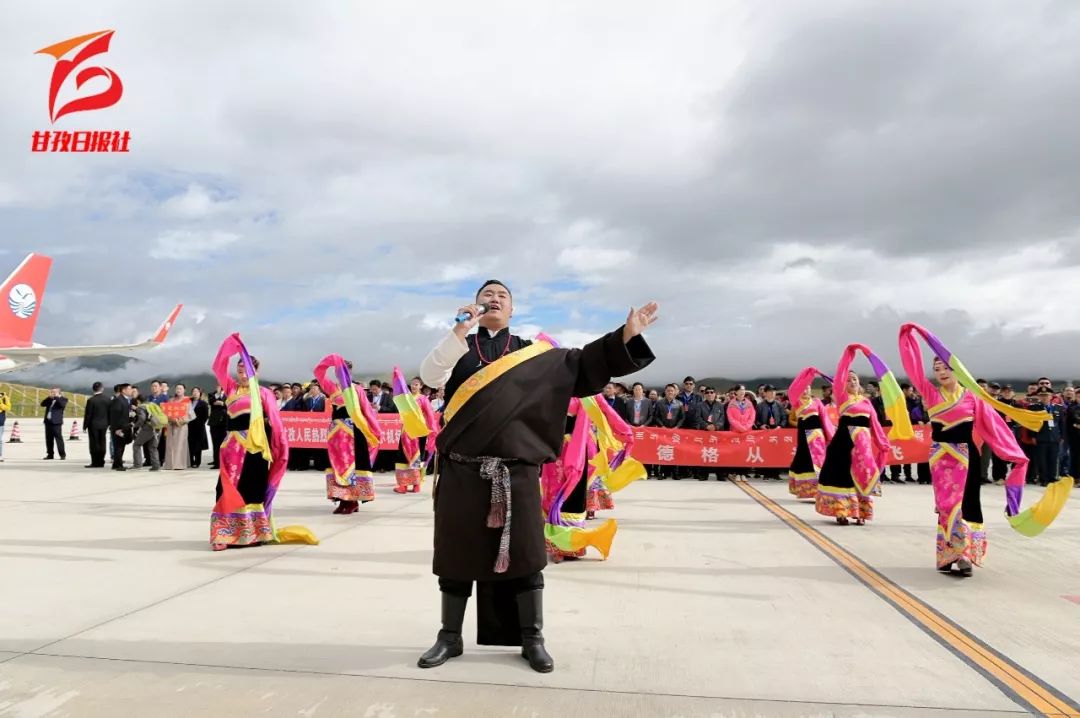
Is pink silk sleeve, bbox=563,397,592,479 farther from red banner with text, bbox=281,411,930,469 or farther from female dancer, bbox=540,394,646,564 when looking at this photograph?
red banner with text, bbox=281,411,930,469

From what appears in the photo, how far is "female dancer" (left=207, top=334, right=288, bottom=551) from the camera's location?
672 cm

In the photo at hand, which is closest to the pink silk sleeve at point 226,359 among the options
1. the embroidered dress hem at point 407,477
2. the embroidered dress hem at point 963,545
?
the embroidered dress hem at point 407,477

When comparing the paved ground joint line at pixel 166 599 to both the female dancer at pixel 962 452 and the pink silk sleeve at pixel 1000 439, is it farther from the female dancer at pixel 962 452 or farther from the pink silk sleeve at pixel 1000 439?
the pink silk sleeve at pixel 1000 439

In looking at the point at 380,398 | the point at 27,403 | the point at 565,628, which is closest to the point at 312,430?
the point at 380,398

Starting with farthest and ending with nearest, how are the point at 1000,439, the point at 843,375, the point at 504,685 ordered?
the point at 843,375 → the point at 1000,439 → the point at 504,685

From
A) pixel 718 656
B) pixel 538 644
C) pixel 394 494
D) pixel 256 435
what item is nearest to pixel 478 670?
pixel 538 644

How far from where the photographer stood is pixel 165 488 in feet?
39.3

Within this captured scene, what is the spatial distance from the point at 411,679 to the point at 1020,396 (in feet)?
52.4

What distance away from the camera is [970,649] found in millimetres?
3988

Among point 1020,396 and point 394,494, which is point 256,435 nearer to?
point 394,494

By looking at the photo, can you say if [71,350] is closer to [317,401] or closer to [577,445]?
[317,401]

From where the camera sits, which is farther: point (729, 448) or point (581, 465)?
point (729, 448)

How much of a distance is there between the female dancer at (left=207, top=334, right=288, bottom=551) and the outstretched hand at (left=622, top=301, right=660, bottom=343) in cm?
429

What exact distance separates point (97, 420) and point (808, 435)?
13798 mm
